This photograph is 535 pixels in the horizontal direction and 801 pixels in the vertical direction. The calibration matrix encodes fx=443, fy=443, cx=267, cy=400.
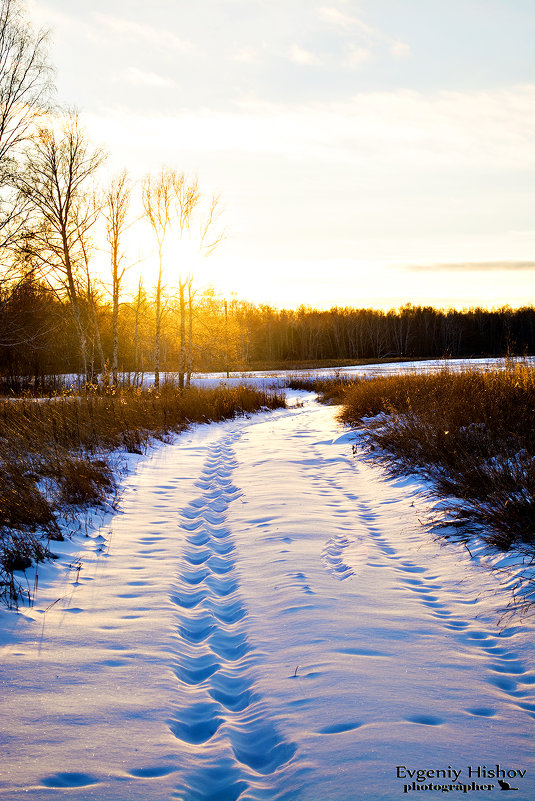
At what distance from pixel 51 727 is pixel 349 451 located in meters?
7.78

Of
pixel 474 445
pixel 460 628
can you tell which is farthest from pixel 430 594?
pixel 474 445

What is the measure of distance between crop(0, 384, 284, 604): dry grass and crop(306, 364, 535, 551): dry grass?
4.14m

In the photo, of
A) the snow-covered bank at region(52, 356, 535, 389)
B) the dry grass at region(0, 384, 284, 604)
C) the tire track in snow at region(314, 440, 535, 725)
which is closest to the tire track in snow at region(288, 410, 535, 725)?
the tire track in snow at region(314, 440, 535, 725)

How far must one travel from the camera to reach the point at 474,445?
6246 mm

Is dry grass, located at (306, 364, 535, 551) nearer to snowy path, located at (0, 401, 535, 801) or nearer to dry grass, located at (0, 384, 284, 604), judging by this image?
snowy path, located at (0, 401, 535, 801)

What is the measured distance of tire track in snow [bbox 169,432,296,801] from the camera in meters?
1.81

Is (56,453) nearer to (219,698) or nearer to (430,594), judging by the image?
(219,698)

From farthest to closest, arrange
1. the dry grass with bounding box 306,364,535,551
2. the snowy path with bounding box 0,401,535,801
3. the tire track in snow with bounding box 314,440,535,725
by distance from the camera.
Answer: the dry grass with bounding box 306,364,535,551, the tire track in snow with bounding box 314,440,535,725, the snowy path with bounding box 0,401,535,801

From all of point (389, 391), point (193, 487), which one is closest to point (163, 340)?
point (389, 391)

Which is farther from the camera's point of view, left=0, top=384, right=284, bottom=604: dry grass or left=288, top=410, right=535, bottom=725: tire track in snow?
left=0, top=384, right=284, bottom=604: dry grass

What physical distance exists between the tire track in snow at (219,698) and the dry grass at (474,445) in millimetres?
2555

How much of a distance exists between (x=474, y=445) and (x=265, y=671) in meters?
4.84

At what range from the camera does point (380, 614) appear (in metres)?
3.12

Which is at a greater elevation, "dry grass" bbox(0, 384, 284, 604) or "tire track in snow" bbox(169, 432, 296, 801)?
"dry grass" bbox(0, 384, 284, 604)
